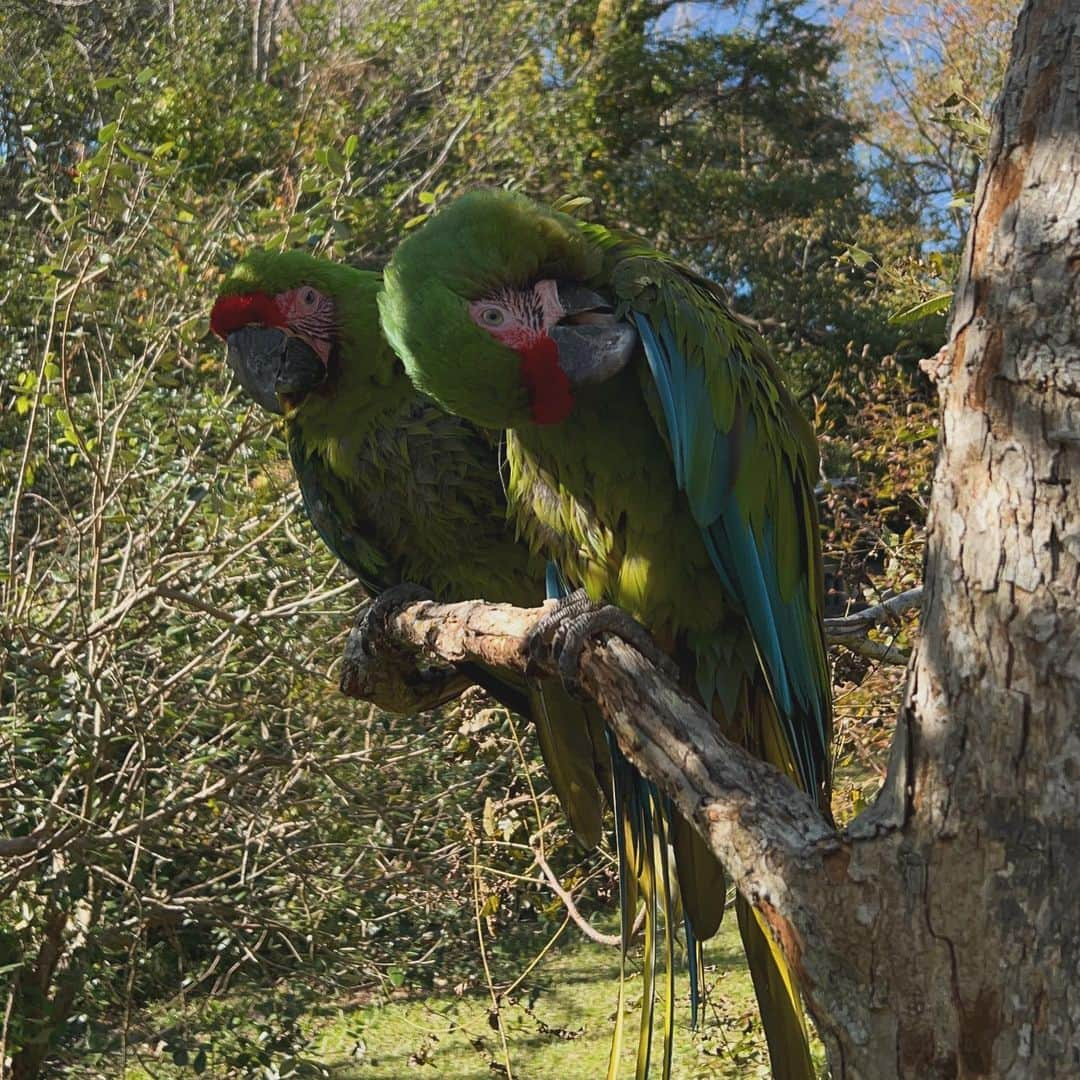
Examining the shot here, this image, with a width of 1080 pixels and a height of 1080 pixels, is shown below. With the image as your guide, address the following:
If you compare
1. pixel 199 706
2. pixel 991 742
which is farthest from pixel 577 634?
pixel 199 706

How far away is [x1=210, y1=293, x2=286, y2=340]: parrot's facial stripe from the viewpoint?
2219 millimetres

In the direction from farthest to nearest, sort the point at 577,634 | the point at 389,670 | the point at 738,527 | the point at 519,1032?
the point at 519,1032 → the point at 389,670 → the point at 738,527 → the point at 577,634

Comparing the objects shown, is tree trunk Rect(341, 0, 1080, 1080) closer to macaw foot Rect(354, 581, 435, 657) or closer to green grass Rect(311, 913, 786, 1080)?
macaw foot Rect(354, 581, 435, 657)

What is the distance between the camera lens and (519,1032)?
445 cm

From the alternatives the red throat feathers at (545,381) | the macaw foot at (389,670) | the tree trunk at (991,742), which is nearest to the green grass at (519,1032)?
the macaw foot at (389,670)

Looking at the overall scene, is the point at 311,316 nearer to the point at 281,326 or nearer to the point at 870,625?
the point at 281,326

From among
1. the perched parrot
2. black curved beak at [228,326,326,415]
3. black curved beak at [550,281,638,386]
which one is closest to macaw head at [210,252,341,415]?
black curved beak at [228,326,326,415]

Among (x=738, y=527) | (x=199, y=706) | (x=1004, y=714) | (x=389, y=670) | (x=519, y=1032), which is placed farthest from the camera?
(x=519, y=1032)

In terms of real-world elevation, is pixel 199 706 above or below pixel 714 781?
above

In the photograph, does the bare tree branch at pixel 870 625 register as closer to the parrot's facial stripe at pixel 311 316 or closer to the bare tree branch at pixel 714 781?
the bare tree branch at pixel 714 781

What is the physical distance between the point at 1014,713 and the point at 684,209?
8293mm

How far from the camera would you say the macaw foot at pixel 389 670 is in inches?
84.6

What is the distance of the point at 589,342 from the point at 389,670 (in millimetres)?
854


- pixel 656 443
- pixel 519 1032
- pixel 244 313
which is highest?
pixel 244 313
